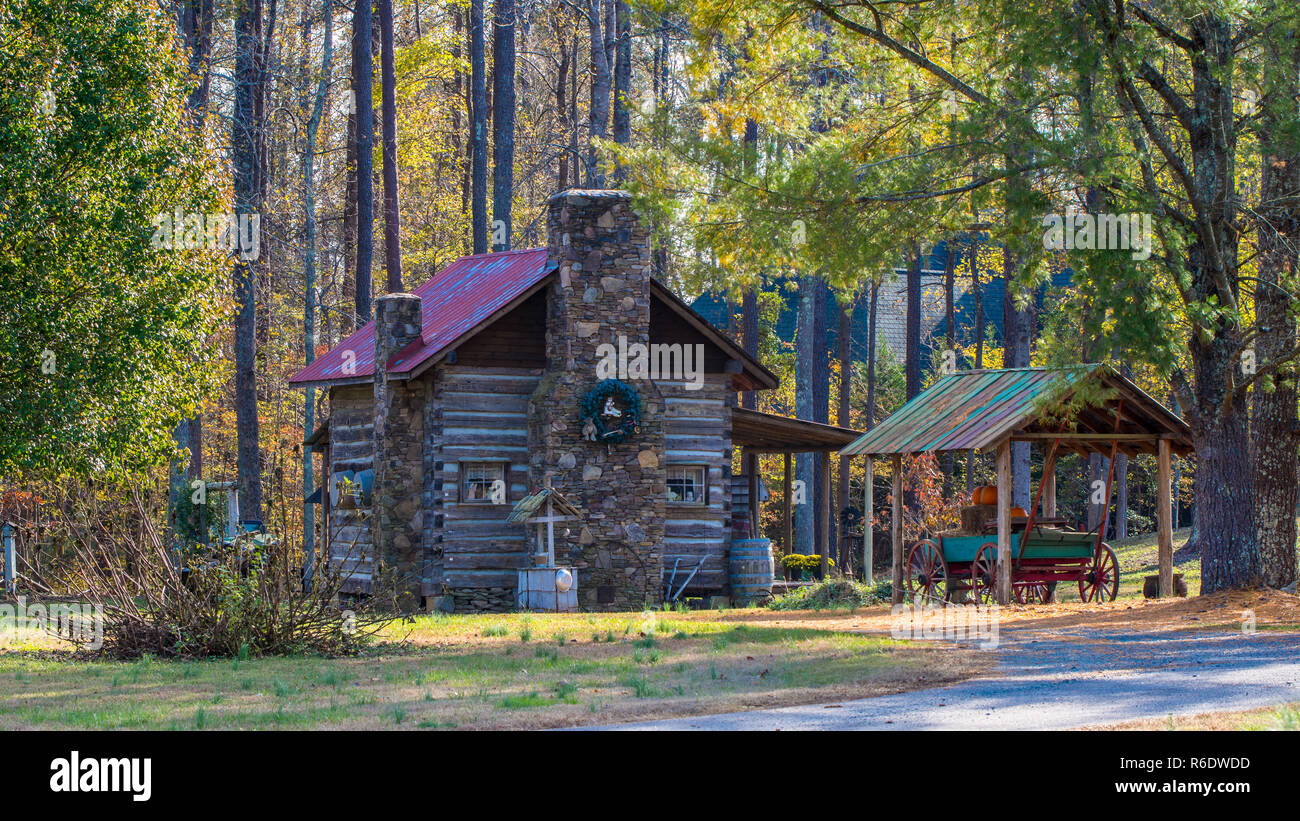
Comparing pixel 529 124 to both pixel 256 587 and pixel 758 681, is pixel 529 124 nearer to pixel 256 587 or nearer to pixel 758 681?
pixel 256 587

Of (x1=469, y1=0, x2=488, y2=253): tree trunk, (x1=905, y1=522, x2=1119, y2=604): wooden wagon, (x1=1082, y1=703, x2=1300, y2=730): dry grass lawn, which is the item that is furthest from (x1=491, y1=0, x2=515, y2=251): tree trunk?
(x1=1082, y1=703, x2=1300, y2=730): dry grass lawn

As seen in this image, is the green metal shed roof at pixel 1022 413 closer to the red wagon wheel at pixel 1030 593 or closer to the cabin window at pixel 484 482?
the red wagon wheel at pixel 1030 593

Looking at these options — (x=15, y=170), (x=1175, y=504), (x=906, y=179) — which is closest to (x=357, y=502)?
(x=15, y=170)

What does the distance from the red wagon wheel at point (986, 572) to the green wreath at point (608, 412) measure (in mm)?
6022

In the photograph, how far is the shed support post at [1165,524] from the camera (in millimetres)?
20087

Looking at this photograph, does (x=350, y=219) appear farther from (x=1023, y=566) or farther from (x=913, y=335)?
(x=1023, y=566)

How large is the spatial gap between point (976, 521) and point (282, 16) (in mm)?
26781

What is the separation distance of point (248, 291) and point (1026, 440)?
59.8 feet

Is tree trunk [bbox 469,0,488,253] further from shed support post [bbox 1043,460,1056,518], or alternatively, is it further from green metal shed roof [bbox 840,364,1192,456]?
shed support post [bbox 1043,460,1056,518]

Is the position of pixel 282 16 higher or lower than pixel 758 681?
higher

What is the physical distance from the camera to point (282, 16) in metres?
39.1

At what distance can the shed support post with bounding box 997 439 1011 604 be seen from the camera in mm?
19469

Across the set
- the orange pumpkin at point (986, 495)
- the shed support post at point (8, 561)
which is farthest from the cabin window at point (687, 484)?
the shed support post at point (8, 561)

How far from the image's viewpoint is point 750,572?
25391 mm
